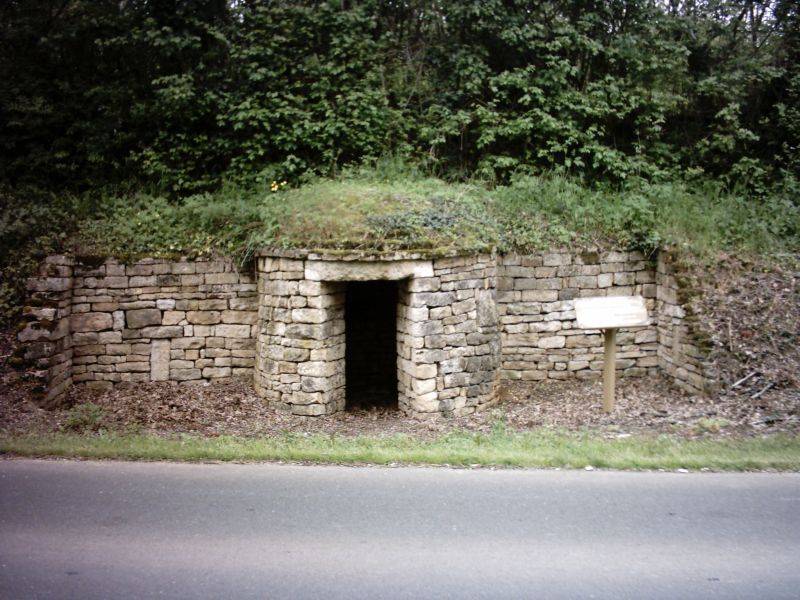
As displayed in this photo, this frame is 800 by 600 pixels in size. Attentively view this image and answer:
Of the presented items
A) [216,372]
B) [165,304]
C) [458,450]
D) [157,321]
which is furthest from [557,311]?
[157,321]

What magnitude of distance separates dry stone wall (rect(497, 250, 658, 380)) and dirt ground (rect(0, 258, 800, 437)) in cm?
36

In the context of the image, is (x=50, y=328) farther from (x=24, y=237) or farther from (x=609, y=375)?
(x=609, y=375)

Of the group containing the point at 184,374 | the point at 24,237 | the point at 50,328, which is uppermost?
the point at 24,237

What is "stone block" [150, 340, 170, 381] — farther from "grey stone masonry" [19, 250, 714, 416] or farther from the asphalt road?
the asphalt road

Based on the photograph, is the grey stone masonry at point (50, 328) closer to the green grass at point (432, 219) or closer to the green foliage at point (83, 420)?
the green grass at point (432, 219)

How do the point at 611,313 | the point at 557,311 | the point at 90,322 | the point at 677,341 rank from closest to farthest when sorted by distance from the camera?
1. the point at 611,313
2. the point at 90,322
3. the point at 677,341
4. the point at 557,311

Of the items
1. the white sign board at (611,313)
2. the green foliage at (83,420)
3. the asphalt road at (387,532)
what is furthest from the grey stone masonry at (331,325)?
the asphalt road at (387,532)

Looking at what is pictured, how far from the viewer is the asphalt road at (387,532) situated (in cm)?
406

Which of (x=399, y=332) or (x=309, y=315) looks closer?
(x=309, y=315)

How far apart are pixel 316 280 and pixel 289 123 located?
4.76 meters

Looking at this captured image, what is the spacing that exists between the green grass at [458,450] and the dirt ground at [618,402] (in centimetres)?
55

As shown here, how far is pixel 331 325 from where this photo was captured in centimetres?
895

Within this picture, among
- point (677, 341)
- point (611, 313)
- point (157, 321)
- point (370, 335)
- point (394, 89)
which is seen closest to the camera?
point (611, 313)

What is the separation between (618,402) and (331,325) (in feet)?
14.5
